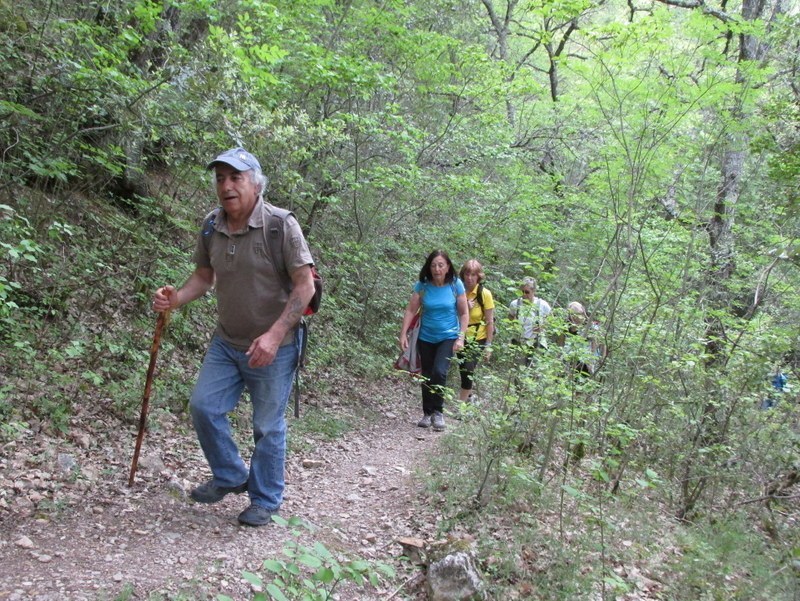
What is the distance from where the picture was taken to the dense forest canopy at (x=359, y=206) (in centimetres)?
526

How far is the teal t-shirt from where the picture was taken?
7.01m

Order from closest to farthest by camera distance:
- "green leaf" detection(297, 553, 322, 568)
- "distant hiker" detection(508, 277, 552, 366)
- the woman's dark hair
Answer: "green leaf" detection(297, 553, 322, 568) < "distant hiker" detection(508, 277, 552, 366) < the woman's dark hair

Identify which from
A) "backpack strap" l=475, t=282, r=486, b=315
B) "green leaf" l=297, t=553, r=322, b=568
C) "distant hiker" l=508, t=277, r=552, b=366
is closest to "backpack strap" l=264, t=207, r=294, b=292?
"green leaf" l=297, t=553, r=322, b=568

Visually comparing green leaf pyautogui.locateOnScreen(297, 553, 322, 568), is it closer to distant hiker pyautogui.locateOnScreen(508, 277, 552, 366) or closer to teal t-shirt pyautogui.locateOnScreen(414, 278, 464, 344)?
distant hiker pyautogui.locateOnScreen(508, 277, 552, 366)

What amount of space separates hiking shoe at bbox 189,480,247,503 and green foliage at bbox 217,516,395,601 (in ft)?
2.14

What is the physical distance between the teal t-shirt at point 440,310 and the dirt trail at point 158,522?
177 cm

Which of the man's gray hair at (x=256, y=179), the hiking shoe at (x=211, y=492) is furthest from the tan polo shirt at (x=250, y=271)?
the hiking shoe at (x=211, y=492)

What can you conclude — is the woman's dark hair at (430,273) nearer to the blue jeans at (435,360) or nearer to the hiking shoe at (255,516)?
the blue jeans at (435,360)

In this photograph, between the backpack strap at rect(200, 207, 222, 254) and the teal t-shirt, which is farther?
the teal t-shirt

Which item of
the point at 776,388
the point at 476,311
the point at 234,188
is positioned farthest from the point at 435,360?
the point at 234,188

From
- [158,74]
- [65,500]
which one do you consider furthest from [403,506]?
[158,74]

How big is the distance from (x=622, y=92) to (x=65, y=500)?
235 inches

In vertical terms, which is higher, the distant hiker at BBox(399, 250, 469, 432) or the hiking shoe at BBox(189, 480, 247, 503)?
the distant hiker at BBox(399, 250, 469, 432)

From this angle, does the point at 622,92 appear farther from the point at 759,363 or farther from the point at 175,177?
the point at 175,177
